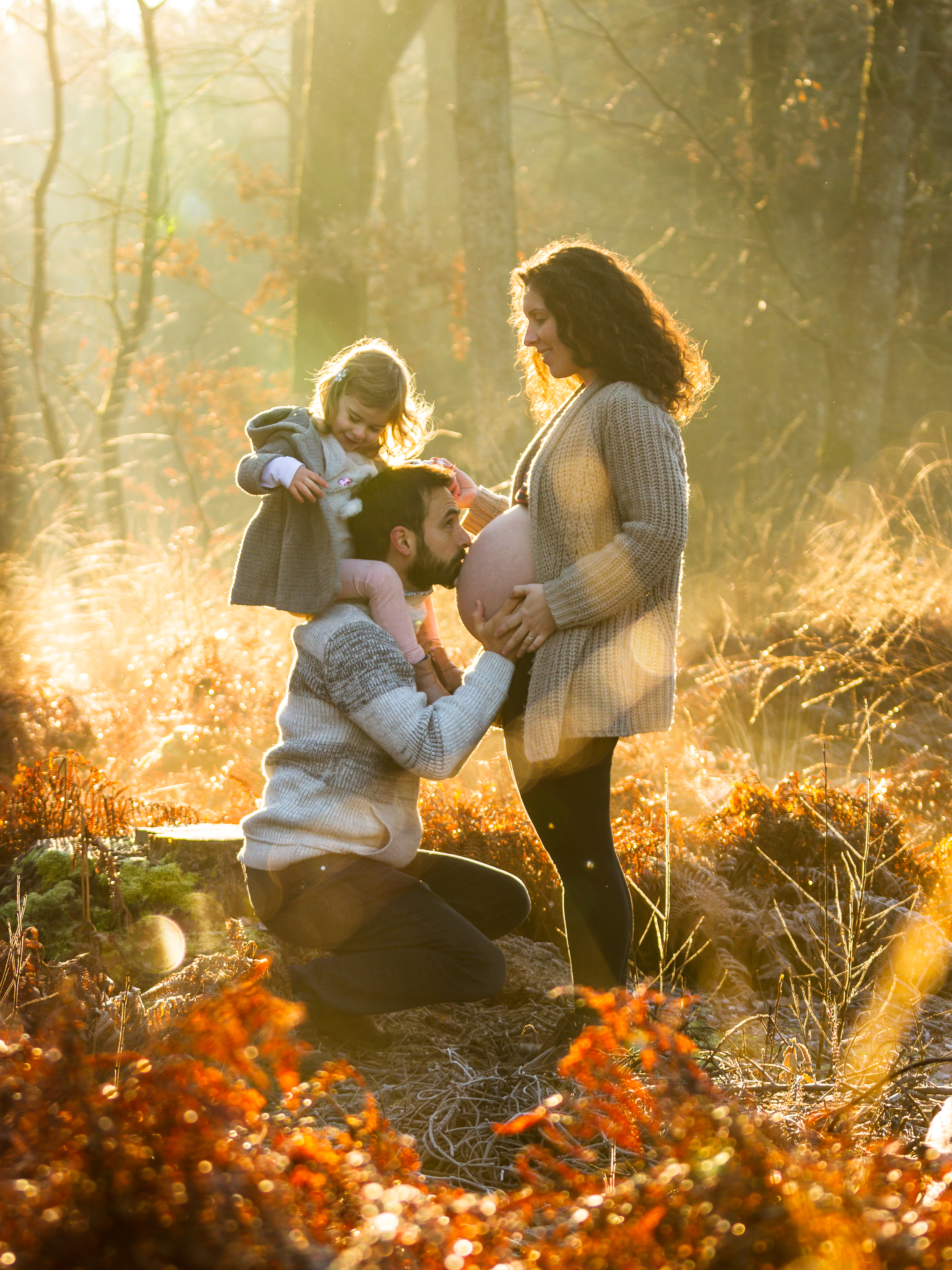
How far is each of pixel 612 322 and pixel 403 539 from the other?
79 centimetres

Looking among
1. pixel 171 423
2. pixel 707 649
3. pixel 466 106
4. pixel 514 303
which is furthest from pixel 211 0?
pixel 514 303

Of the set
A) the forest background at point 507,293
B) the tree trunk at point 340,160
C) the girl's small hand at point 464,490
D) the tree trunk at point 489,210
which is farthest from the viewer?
the tree trunk at point 489,210

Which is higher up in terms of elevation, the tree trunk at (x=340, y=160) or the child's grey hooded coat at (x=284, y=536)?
the tree trunk at (x=340, y=160)

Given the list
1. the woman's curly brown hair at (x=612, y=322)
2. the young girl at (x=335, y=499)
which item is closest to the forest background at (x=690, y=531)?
the young girl at (x=335, y=499)

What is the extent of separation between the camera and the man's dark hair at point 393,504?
9.55 feet

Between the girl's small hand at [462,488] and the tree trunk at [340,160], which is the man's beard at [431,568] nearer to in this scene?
the girl's small hand at [462,488]

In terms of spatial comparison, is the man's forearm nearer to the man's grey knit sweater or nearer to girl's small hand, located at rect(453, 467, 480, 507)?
the man's grey knit sweater

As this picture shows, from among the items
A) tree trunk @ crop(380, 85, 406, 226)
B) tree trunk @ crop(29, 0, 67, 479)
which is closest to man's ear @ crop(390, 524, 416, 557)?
tree trunk @ crop(29, 0, 67, 479)

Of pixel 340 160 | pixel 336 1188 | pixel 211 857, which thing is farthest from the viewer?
pixel 340 160

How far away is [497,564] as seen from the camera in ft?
9.65

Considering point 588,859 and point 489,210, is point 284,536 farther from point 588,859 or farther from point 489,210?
point 489,210

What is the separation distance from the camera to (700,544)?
1061cm

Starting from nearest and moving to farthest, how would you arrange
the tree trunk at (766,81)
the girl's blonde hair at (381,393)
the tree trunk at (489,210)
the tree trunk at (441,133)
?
the girl's blonde hair at (381,393) → the tree trunk at (489,210) → the tree trunk at (766,81) → the tree trunk at (441,133)

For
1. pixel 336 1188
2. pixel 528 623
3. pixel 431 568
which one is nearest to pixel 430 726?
pixel 528 623
